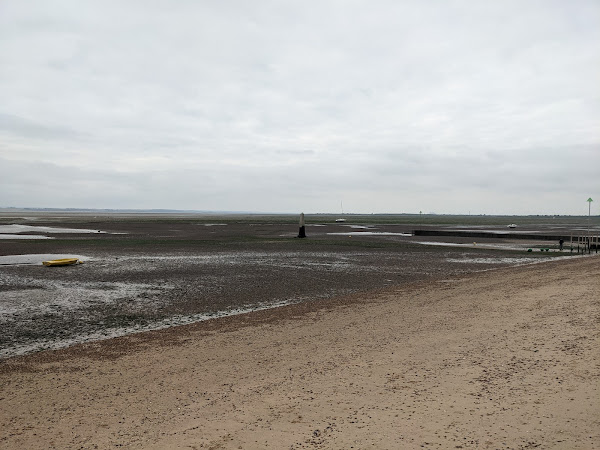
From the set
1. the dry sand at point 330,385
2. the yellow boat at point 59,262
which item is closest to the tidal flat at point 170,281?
the yellow boat at point 59,262

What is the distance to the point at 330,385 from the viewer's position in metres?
7.12

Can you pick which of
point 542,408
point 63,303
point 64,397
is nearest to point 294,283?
point 63,303

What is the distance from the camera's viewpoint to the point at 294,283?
1961cm

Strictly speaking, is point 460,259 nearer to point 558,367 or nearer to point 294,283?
point 294,283

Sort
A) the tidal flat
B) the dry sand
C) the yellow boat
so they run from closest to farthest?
the dry sand, the tidal flat, the yellow boat

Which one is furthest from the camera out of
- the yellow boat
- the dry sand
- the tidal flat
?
the yellow boat

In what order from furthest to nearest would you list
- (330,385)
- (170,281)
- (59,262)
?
(59,262), (170,281), (330,385)

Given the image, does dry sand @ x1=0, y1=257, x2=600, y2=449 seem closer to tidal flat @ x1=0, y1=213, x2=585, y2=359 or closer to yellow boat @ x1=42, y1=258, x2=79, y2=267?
tidal flat @ x1=0, y1=213, x2=585, y2=359

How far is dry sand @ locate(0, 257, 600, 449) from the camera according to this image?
5438mm

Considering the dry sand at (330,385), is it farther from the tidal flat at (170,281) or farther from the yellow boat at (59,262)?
the yellow boat at (59,262)

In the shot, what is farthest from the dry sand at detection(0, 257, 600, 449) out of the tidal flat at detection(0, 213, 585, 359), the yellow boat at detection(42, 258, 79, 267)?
the yellow boat at detection(42, 258, 79, 267)

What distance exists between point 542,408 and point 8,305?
49.1 ft

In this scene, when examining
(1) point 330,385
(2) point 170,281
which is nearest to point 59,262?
(2) point 170,281

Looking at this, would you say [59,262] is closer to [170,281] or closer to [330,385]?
[170,281]
